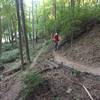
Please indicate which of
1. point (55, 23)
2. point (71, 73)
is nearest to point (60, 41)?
point (55, 23)

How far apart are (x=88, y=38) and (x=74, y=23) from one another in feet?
6.45

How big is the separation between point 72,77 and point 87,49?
5759 millimetres

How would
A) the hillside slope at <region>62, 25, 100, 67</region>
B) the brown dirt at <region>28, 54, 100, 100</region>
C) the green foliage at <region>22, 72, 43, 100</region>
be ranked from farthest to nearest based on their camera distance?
the hillside slope at <region>62, 25, 100, 67</region>, the green foliage at <region>22, 72, 43, 100</region>, the brown dirt at <region>28, 54, 100, 100</region>

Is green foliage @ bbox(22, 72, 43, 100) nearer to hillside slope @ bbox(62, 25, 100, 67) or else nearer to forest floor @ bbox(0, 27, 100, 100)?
forest floor @ bbox(0, 27, 100, 100)

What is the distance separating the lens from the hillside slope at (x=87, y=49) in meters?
14.9

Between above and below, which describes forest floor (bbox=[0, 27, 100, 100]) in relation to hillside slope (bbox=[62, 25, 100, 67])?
below

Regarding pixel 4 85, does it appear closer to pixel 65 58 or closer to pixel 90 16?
pixel 65 58

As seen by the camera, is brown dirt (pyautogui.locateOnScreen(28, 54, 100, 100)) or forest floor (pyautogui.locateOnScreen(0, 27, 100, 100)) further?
forest floor (pyautogui.locateOnScreen(0, 27, 100, 100))

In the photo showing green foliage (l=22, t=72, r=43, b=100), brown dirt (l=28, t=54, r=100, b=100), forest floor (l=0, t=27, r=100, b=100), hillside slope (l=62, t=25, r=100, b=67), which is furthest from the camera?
hillside slope (l=62, t=25, r=100, b=67)

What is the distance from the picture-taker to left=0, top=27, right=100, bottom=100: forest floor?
10.2 meters

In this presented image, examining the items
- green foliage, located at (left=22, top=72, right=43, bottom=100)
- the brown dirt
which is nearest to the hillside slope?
the brown dirt

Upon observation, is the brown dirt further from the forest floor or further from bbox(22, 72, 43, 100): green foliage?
bbox(22, 72, 43, 100): green foliage

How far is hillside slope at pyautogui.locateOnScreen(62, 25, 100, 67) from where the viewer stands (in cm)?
1492

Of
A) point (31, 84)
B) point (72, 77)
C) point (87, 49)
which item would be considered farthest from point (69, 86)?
point (87, 49)
